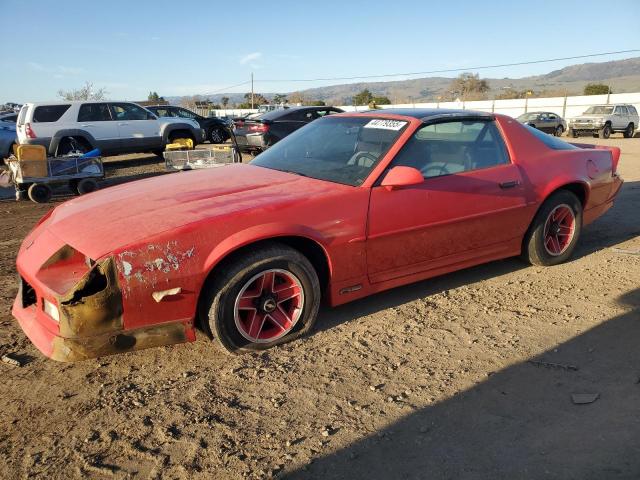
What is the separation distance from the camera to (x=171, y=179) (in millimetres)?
3994

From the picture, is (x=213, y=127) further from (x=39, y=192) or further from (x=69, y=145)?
(x=39, y=192)

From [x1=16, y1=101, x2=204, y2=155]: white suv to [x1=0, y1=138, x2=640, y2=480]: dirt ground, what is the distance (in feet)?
30.0


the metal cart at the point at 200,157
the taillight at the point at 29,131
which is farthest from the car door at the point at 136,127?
the metal cart at the point at 200,157

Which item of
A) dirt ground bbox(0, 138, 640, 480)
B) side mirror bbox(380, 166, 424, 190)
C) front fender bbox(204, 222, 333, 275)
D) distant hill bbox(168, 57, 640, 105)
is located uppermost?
distant hill bbox(168, 57, 640, 105)

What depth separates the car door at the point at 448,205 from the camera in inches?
137

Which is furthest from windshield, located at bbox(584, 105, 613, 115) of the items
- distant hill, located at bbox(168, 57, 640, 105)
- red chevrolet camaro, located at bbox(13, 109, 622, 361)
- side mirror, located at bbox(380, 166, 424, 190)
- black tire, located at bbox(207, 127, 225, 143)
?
distant hill, located at bbox(168, 57, 640, 105)

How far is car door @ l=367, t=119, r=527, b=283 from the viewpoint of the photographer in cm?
349

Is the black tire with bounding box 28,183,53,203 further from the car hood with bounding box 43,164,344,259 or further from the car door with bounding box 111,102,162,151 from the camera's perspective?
the car hood with bounding box 43,164,344,259

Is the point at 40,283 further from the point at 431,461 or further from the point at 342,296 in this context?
the point at 431,461

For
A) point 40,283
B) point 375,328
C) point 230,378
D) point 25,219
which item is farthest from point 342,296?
point 25,219

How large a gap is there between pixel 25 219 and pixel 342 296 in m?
5.77

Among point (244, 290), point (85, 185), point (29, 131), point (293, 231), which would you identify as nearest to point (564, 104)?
point (29, 131)

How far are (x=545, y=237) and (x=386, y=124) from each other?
1.82 m

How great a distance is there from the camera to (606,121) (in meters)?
22.7
